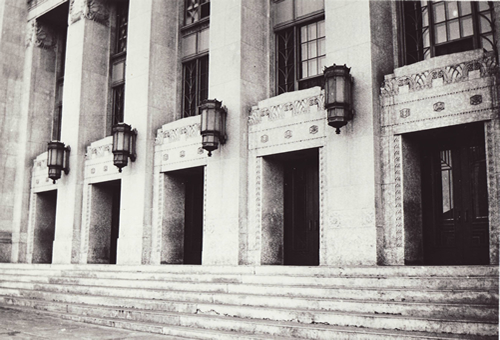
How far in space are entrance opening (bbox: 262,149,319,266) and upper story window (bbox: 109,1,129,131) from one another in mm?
8718

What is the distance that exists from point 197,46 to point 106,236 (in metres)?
7.92

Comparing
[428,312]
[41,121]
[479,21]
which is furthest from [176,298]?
[41,121]

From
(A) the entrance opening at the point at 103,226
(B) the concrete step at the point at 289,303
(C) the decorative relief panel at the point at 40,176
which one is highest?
(C) the decorative relief panel at the point at 40,176

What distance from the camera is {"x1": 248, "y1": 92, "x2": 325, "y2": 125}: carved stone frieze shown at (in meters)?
12.8

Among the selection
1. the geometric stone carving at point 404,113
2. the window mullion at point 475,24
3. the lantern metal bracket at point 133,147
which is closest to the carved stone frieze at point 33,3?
the lantern metal bracket at point 133,147

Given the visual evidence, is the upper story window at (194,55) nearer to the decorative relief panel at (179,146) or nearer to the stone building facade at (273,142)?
the stone building facade at (273,142)

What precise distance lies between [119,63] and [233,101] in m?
8.23

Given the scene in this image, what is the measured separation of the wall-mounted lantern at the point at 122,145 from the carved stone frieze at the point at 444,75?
28.0 feet

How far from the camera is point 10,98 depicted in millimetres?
23047

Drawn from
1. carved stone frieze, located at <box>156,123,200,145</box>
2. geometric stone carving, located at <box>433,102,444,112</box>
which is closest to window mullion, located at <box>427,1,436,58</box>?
geometric stone carving, located at <box>433,102,444,112</box>

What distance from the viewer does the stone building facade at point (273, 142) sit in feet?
36.8

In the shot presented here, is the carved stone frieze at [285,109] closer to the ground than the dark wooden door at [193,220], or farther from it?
farther from it

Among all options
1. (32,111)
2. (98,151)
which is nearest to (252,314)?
(98,151)

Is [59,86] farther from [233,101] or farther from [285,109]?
[285,109]
